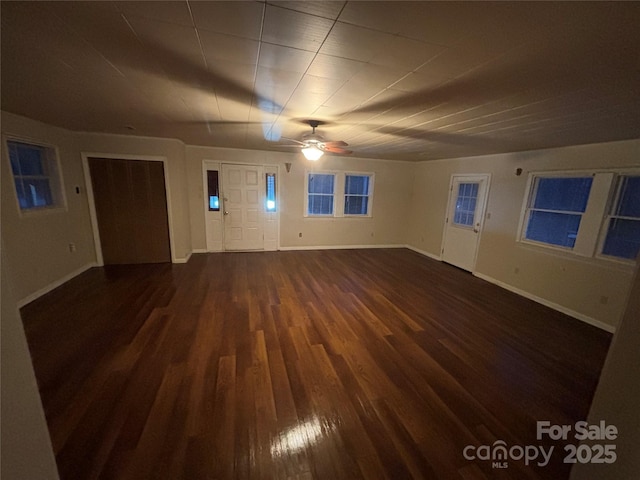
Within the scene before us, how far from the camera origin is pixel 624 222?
125 inches

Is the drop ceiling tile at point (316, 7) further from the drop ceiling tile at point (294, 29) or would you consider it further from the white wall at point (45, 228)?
the white wall at point (45, 228)

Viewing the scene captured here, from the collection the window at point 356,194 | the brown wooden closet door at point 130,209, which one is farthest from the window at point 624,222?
the brown wooden closet door at point 130,209

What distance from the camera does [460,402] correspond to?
2033 millimetres

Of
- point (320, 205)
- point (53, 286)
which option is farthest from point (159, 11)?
point (320, 205)

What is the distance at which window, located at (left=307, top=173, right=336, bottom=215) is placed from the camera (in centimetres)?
630

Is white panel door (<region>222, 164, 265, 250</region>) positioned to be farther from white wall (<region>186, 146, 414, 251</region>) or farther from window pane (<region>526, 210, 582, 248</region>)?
window pane (<region>526, 210, 582, 248</region>)

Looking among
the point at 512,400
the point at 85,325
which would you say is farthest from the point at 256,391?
the point at 85,325

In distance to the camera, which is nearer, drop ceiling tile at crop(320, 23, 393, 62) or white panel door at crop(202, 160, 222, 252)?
drop ceiling tile at crop(320, 23, 393, 62)

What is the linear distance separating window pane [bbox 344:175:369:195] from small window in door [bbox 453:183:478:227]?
2.19 meters

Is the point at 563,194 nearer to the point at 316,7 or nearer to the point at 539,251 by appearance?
the point at 539,251

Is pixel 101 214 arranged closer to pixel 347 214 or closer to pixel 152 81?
pixel 152 81

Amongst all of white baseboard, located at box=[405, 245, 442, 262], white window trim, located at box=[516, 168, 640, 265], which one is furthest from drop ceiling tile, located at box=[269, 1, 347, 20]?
white baseboard, located at box=[405, 245, 442, 262]

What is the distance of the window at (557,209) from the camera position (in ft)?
11.8

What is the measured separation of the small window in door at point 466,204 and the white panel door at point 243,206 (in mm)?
4476
